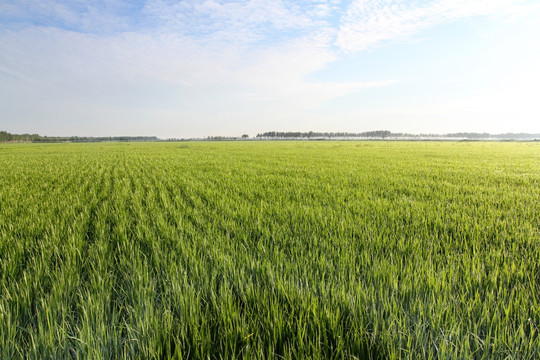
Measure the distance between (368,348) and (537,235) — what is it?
11.0ft

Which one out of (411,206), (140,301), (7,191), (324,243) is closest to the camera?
(140,301)

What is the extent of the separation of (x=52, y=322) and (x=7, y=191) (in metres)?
7.22

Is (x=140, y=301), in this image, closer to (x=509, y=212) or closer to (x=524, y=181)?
(x=509, y=212)

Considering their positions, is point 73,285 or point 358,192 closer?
point 73,285

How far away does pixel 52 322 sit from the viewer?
1559 millimetres

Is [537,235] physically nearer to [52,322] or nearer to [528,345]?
[528,345]

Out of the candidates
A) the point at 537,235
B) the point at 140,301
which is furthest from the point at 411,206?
the point at 140,301

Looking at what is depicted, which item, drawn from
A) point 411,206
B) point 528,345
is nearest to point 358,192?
point 411,206

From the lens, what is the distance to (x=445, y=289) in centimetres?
187

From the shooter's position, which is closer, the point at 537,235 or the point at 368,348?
the point at 368,348

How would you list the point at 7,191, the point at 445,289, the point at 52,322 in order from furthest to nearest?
1. the point at 7,191
2. the point at 445,289
3. the point at 52,322

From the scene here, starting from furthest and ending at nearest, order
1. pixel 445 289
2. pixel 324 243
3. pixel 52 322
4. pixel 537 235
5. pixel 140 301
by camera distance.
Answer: pixel 537 235, pixel 324 243, pixel 445 289, pixel 140 301, pixel 52 322

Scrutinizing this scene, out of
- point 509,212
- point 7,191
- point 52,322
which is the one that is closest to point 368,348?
point 52,322

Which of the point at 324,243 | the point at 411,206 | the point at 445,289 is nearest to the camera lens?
the point at 445,289
